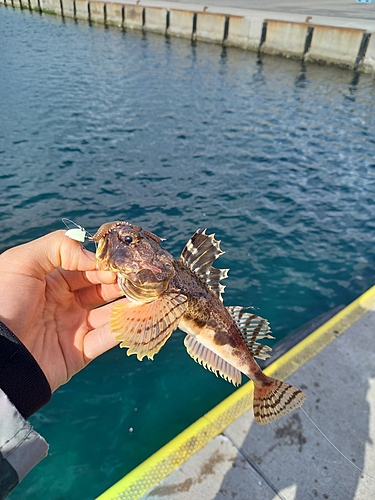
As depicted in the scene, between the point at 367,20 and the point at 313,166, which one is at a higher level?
the point at 367,20

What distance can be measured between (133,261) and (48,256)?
88cm

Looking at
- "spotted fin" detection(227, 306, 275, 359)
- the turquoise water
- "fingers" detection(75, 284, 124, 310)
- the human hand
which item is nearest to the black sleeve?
the human hand

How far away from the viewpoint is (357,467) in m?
5.04

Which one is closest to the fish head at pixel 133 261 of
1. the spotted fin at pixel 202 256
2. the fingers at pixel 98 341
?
the spotted fin at pixel 202 256

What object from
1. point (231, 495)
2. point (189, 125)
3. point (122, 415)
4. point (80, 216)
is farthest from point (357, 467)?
point (189, 125)

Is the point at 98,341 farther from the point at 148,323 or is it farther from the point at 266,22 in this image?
the point at 266,22

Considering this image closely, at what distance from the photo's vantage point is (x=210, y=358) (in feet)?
15.9

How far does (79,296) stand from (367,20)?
126 ft

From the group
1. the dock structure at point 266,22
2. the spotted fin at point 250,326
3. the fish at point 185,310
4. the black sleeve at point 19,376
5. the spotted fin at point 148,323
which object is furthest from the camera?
the dock structure at point 266,22

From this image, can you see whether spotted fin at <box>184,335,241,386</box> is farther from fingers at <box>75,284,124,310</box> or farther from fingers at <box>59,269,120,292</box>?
fingers at <box>59,269,120,292</box>

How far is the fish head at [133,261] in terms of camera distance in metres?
3.98

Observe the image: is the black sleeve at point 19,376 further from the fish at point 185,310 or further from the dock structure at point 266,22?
the dock structure at point 266,22

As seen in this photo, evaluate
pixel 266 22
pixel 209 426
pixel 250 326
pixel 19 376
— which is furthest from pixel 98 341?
pixel 266 22

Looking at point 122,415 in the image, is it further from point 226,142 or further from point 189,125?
point 189,125
